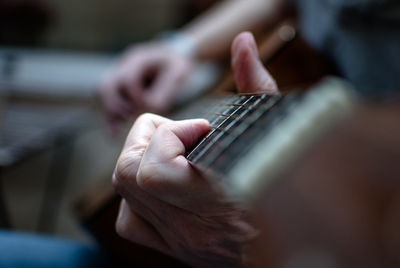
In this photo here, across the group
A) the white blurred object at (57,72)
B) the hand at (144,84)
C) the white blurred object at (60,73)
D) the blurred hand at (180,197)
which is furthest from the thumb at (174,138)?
the white blurred object at (57,72)

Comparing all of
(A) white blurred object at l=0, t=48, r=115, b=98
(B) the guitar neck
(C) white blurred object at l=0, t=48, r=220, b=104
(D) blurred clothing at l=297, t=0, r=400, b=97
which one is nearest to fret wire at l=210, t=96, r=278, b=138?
(B) the guitar neck

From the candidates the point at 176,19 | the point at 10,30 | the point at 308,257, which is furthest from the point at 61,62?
the point at 308,257

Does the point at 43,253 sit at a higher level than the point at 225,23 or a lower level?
lower

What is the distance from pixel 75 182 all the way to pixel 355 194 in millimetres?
723

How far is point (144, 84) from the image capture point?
530mm

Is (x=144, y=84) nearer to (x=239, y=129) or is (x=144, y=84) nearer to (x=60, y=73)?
(x=239, y=129)

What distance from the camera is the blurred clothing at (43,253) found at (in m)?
0.31

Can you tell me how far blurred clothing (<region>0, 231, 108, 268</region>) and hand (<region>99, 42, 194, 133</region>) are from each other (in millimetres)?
217

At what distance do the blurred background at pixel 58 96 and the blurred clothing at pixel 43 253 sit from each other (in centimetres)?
7

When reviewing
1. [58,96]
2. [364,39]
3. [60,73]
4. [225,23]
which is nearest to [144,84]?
[225,23]

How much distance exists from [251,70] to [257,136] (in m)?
0.06

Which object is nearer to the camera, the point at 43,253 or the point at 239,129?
the point at 239,129

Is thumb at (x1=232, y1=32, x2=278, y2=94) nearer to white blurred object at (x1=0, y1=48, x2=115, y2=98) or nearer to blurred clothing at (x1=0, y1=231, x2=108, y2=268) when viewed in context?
blurred clothing at (x1=0, y1=231, x2=108, y2=268)

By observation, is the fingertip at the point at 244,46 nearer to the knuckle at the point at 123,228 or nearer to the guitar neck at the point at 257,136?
the guitar neck at the point at 257,136
